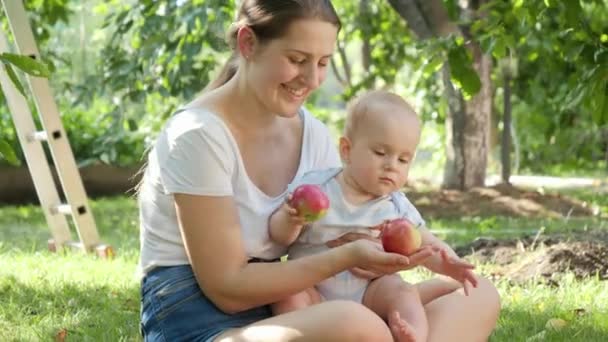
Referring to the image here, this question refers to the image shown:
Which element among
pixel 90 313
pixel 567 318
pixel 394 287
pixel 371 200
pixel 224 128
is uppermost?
pixel 224 128

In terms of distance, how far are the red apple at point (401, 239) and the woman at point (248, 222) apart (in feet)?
0.15

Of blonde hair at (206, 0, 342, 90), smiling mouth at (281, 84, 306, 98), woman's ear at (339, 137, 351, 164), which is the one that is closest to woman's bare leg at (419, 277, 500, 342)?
woman's ear at (339, 137, 351, 164)

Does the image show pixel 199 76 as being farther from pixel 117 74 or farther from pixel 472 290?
pixel 472 290

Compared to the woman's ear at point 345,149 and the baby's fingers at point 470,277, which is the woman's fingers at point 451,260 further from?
the woman's ear at point 345,149

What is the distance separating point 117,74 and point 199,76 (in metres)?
0.56

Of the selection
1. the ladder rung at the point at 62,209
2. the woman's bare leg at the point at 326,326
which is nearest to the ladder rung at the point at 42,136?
the ladder rung at the point at 62,209

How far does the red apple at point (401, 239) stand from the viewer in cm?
253

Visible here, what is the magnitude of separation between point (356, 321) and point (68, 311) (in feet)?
6.07

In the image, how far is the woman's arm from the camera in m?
2.47

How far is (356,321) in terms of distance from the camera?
7.84 ft

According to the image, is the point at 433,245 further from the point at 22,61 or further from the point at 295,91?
the point at 22,61

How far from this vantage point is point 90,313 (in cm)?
391

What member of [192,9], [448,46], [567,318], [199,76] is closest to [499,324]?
[567,318]

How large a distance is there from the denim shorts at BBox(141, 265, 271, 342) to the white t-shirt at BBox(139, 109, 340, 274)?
0.05 m
